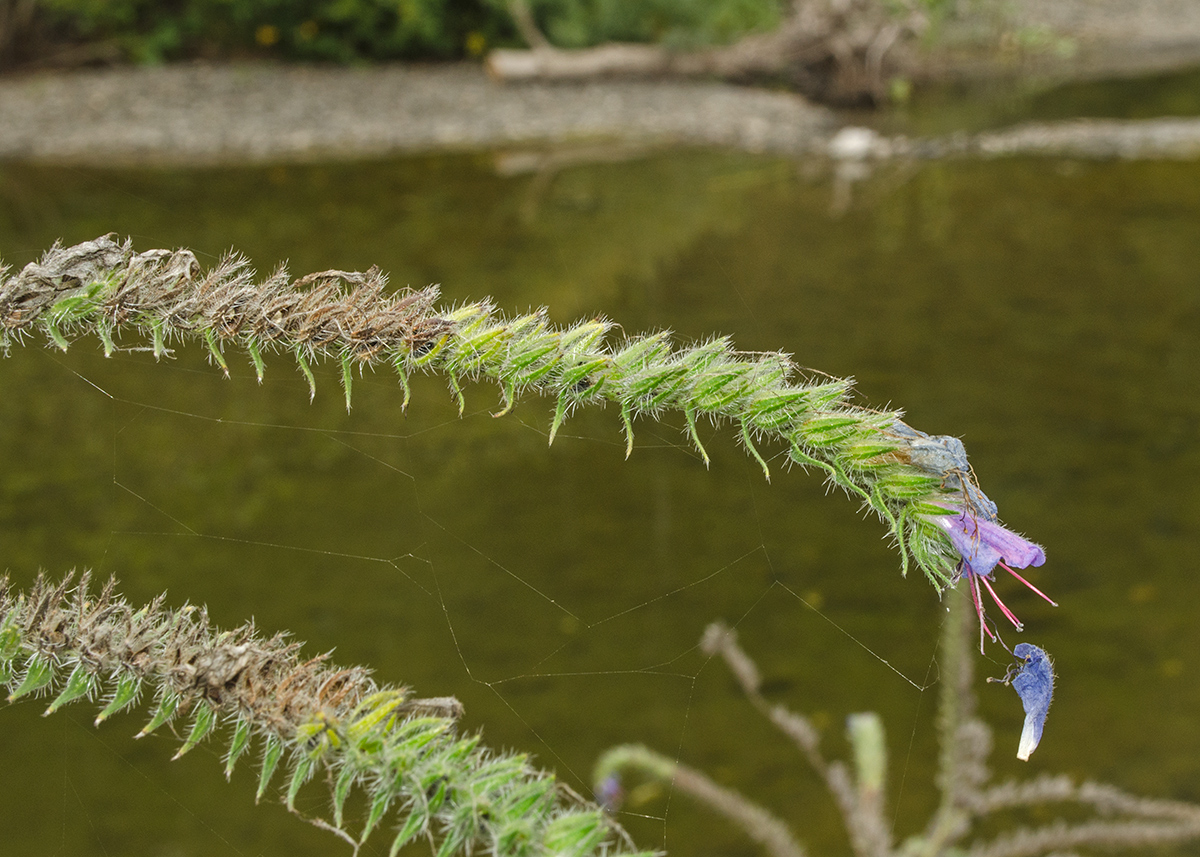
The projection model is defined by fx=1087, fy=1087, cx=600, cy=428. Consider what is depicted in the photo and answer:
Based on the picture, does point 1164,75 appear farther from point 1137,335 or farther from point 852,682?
point 852,682

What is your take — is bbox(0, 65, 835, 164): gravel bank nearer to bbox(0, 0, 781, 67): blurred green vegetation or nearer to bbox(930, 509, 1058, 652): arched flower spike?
bbox(0, 0, 781, 67): blurred green vegetation

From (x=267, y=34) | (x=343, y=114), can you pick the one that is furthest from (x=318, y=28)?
(x=343, y=114)

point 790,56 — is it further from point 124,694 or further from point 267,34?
point 124,694

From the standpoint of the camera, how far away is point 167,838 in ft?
11.1

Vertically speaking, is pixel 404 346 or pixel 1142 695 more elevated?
pixel 404 346

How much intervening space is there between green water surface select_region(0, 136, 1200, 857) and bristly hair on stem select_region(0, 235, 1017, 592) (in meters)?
1.71

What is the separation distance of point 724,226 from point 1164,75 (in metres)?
7.08

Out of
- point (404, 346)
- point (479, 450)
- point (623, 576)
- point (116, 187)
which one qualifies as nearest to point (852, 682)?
point (623, 576)

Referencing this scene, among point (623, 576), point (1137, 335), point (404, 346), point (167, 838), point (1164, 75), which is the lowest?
point (167, 838)

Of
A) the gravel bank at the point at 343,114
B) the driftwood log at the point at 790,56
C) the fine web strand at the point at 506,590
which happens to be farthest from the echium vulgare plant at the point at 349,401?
the driftwood log at the point at 790,56

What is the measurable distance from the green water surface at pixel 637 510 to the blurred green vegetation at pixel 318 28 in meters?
5.36

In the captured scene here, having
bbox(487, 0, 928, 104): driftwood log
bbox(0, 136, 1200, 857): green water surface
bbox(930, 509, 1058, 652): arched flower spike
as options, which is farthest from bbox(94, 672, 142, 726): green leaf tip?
bbox(487, 0, 928, 104): driftwood log

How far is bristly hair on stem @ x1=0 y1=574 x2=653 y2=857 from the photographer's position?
800 millimetres

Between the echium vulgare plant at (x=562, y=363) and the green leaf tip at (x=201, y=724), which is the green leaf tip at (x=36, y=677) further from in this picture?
the echium vulgare plant at (x=562, y=363)
